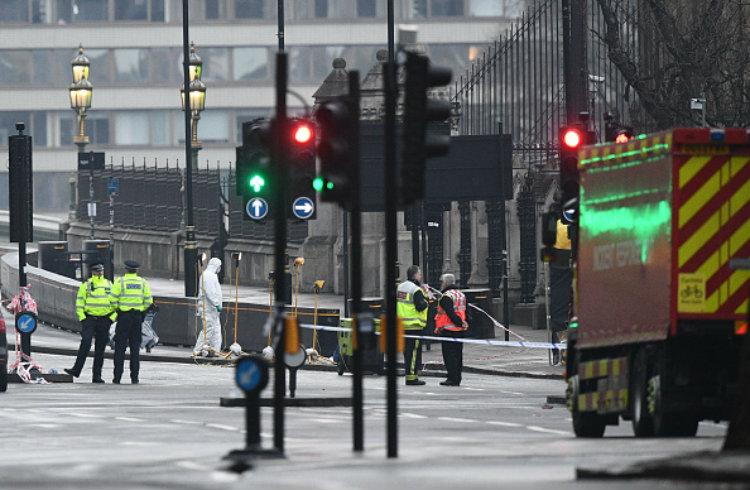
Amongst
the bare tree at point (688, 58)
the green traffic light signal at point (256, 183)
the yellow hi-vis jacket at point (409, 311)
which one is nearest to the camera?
the green traffic light signal at point (256, 183)

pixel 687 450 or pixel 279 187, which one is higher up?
pixel 279 187

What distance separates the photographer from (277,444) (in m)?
18.2

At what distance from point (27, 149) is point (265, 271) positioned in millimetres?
20444

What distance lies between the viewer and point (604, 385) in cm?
2161

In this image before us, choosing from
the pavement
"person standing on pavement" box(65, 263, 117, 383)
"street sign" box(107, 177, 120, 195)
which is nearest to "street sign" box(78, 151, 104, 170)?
"street sign" box(107, 177, 120, 195)

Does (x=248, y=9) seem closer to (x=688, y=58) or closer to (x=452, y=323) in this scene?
(x=688, y=58)

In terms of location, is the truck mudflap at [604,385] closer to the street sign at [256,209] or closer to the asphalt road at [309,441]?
the asphalt road at [309,441]

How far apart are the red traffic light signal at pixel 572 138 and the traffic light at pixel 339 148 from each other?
32.3 feet

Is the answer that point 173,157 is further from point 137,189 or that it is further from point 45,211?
point 137,189

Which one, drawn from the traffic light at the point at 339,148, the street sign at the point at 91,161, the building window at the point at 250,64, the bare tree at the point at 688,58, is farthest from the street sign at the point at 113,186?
the building window at the point at 250,64

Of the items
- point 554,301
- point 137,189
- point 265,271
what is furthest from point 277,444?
point 137,189

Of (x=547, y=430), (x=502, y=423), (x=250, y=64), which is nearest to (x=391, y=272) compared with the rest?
(x=547, y=430)

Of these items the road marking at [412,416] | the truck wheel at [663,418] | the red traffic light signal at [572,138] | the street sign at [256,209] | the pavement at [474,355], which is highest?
the red traffic light signal at [572,138]

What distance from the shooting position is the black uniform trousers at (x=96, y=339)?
32844 millimetres
